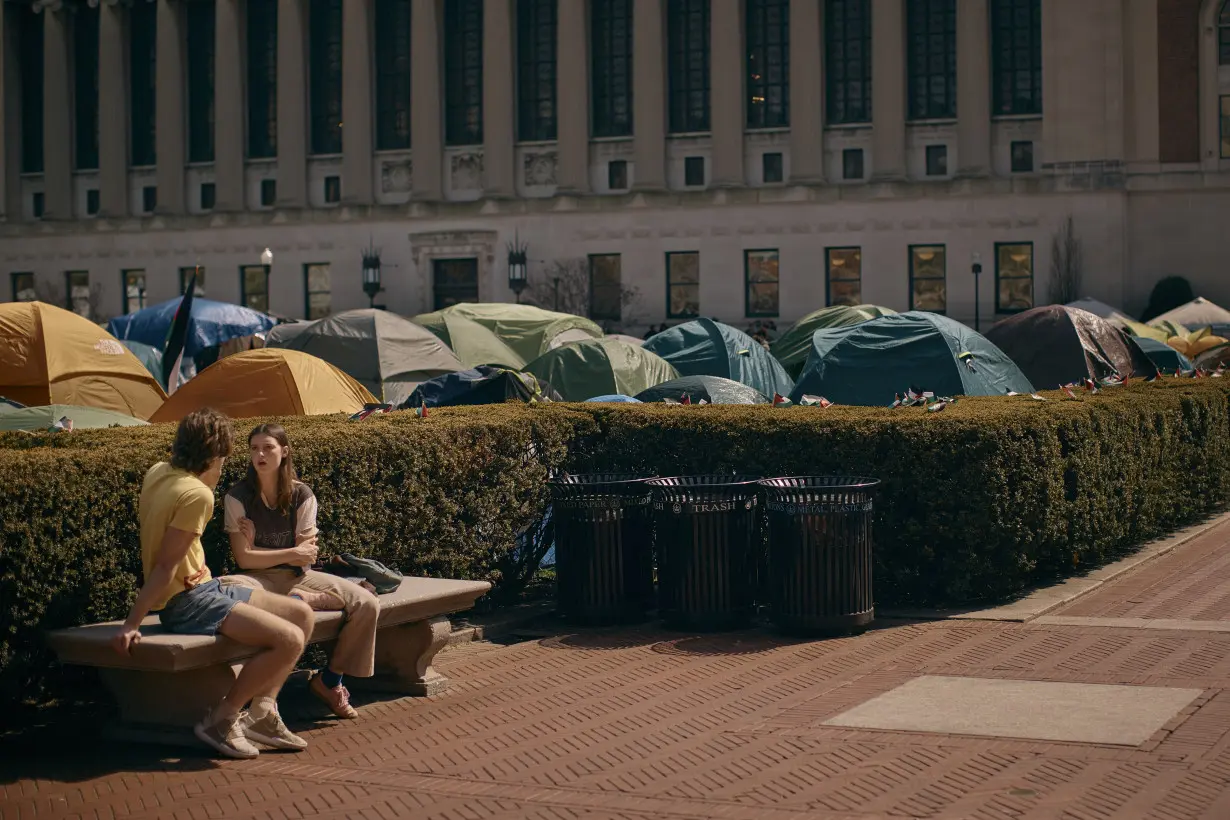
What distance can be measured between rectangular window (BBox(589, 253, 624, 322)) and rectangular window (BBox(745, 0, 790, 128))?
770 centimetres

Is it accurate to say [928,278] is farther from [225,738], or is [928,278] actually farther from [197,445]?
[225,738]

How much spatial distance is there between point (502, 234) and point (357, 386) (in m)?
38.1

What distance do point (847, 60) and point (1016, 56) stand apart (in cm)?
627

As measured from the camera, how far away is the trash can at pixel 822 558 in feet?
38.2

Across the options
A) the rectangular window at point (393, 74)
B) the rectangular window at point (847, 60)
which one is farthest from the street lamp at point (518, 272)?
the rectangular window at point (847, 60)

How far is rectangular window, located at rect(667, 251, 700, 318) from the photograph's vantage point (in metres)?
59.2

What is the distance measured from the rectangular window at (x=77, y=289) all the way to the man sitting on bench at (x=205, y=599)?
206ft

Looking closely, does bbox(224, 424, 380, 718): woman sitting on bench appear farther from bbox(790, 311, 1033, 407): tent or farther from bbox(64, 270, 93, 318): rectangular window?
bbox(64, 270, 93, 318): rectangular window

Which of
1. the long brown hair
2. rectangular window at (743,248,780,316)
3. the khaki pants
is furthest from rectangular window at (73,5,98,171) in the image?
the khaki pants

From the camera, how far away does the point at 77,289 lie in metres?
67.9

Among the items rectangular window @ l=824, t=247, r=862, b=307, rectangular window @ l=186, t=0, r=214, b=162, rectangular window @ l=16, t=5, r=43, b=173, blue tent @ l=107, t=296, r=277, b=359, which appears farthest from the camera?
rectangular window @ l=16, t=5, r=43, b=173

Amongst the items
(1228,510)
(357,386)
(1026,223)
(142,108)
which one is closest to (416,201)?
(142,108)

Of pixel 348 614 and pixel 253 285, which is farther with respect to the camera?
pixel 253 285

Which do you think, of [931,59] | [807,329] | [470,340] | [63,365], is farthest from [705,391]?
[931,59]
